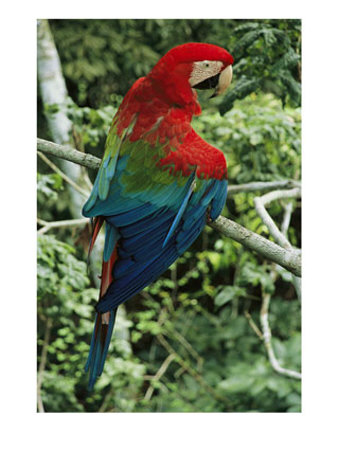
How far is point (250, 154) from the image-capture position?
6.77ft

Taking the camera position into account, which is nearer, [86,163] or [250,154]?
[86,163]

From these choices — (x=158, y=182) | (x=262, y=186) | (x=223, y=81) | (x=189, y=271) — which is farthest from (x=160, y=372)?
(x=223, y=81)

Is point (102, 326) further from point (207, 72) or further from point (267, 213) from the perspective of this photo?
point (207, 72)

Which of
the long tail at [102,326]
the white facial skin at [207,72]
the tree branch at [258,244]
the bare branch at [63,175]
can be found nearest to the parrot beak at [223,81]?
the white facial skin at [207,72]

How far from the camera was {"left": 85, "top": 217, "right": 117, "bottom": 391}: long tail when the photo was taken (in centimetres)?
151

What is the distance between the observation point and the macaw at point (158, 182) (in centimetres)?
149

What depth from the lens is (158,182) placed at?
4.95 feet

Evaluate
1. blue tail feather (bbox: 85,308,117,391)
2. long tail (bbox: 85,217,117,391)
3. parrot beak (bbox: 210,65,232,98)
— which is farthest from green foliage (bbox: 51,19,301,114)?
blue tail feather (bbox: 85,308,117,391)

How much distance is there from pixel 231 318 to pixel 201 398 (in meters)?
0.35

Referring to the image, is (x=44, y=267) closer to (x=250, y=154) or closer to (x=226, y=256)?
Result: (x=226, y=256)

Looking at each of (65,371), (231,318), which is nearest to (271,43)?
(231,318)

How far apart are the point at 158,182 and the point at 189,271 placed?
2.27ft

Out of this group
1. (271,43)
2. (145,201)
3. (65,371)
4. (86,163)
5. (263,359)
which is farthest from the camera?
(263,359)

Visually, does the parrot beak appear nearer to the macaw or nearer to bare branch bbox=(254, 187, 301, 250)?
the macaw
